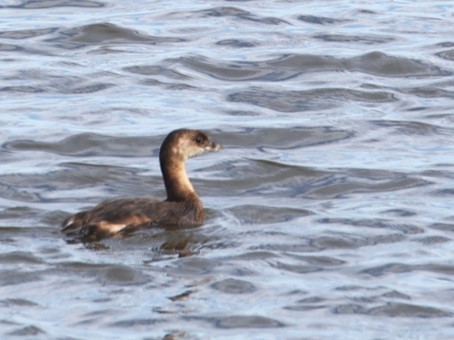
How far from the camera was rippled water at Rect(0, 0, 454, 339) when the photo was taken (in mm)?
10031

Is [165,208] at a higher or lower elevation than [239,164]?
higher

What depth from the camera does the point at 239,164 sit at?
14250 millimetres

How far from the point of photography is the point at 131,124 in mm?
15570

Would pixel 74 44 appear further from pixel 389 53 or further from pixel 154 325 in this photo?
pixel 154 325

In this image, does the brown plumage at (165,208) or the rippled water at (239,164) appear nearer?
the rippled water at (239,164)

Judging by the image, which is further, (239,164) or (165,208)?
(239,164)

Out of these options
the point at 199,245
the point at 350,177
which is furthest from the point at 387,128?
the point at 199,245

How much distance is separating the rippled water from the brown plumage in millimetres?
144

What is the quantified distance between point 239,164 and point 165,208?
209cm

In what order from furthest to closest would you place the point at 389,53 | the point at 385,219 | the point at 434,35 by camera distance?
the point at 434,35
the point at 389,53
the point at 385,219

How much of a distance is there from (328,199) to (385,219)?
937mm

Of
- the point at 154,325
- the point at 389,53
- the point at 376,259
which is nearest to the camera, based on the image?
the point at 154,325

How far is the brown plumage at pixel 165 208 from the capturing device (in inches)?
458

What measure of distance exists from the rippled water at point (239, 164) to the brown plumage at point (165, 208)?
0.14 metres
